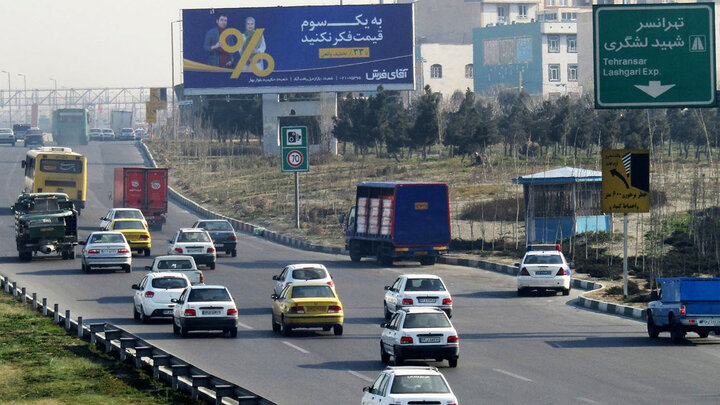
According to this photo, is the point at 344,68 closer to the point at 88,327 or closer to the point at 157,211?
the point at 157,211

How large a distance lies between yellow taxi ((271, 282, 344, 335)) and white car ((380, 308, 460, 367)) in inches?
171

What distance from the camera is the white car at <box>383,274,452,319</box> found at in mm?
28094

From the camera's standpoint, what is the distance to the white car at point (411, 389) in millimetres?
14562

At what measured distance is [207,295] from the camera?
25812 millimetres

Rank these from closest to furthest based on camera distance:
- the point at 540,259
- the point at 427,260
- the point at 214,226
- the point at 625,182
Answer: the point at 625,182, the point at 540,259, the point at 427,260, the point at 214,226

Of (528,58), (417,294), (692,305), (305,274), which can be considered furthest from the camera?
(528,58)

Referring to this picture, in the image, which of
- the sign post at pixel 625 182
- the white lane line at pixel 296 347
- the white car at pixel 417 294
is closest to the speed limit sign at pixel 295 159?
the sign post at pixel 625 182

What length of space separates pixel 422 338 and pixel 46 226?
85.3 ft

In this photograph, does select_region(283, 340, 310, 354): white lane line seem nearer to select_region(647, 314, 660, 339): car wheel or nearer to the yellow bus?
select_region(647, 314, 660, 339): car wheel

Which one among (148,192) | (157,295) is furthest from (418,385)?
(148,192)

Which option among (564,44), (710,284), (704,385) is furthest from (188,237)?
(564,44)

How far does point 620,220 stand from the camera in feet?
172

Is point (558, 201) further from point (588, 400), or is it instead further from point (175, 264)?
point (588, 400)

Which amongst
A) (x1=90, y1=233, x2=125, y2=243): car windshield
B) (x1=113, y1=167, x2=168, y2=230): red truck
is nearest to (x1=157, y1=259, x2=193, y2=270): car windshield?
(x1=90, y1=233, x2=125, y2=243): car windshield
